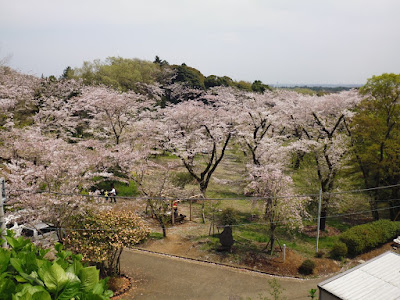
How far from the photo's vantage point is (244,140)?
19.8 m

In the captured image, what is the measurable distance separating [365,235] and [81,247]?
11.7 m

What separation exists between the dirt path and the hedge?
105 inches

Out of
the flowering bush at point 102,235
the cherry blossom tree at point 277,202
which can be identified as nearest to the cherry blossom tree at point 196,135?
the cherry blossom tree at point 277,202

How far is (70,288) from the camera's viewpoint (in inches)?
96.0

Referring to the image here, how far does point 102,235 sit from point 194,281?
3795mm

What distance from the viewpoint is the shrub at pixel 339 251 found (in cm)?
1277

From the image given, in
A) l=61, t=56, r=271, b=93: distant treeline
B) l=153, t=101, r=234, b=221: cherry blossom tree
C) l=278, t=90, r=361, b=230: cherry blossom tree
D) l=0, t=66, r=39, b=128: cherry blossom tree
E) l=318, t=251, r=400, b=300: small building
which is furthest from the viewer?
l=61, t=56, r=271, b=93: distant treeline

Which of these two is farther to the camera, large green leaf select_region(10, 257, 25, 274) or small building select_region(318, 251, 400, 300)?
small building select_region(318, 251, 400, 300)

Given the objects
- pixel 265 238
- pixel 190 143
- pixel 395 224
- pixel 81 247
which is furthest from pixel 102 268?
pixel 395 224

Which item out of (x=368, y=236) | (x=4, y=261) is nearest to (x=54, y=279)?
(x=4, y=261)

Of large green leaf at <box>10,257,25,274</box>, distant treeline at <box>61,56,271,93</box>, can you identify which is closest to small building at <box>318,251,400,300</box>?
large green leaf at <box>10,257,25,274</box>

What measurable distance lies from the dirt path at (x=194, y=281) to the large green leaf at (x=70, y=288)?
8541 mm

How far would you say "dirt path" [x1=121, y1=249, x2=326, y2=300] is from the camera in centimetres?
1035

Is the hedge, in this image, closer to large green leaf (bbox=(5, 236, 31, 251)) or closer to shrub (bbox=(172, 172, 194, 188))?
shrub (bbox=(172, 172, 194, 188))
